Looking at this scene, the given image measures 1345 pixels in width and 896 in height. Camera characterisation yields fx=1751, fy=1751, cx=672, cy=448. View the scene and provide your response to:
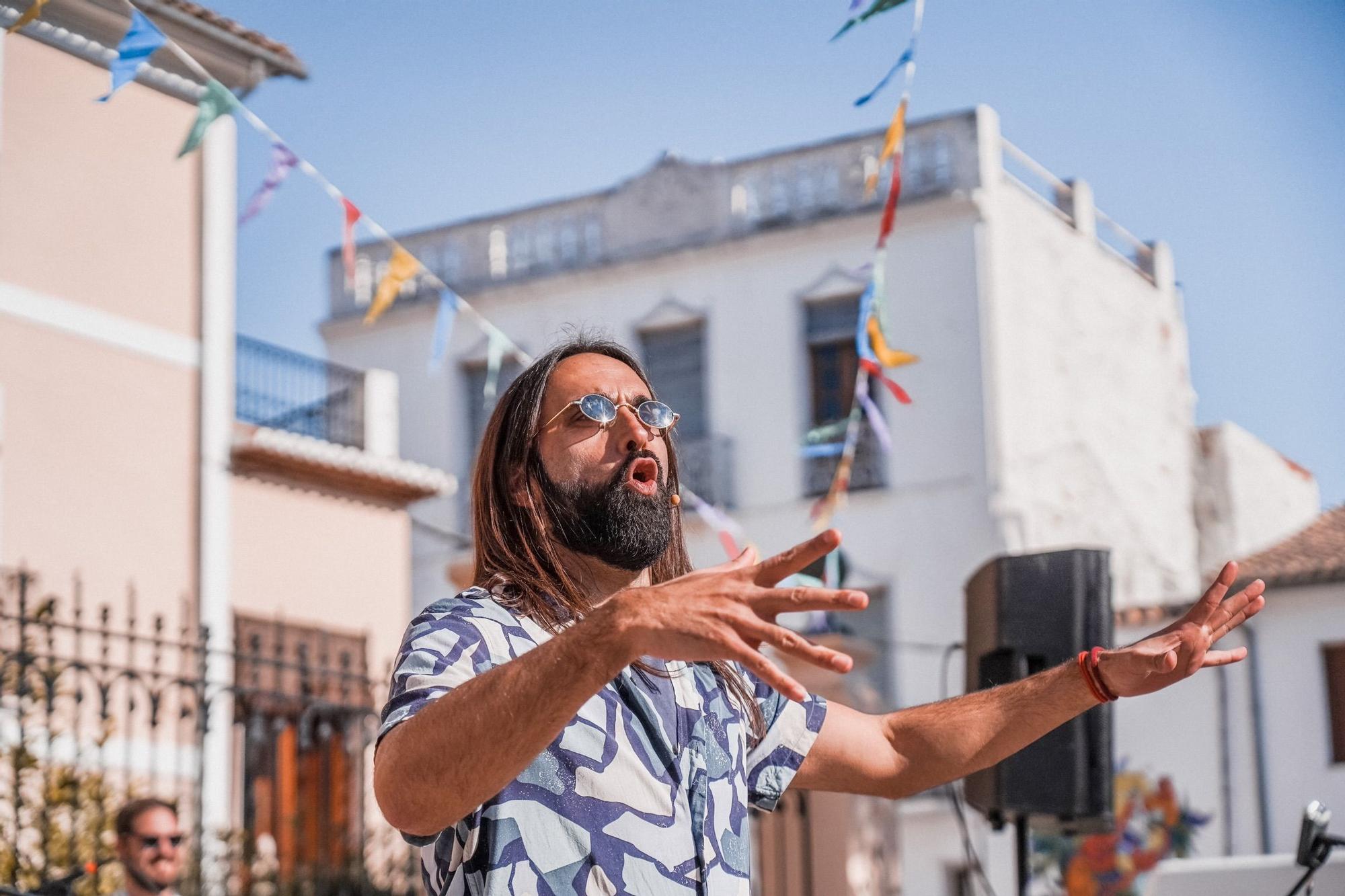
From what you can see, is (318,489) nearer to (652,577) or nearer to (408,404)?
(408,404)

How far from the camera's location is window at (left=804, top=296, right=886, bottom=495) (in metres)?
18.1

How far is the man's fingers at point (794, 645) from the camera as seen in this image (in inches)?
67.3

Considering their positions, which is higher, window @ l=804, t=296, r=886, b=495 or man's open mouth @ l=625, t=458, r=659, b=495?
window @ l=804, t=296, r=886, b=495

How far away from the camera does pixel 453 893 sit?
2.11 metres

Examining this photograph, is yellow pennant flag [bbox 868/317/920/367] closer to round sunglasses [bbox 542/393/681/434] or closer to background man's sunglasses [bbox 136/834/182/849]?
background man's sunglasses [bbox 136/834/182/849]

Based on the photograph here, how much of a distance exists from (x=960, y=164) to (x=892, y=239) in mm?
1017

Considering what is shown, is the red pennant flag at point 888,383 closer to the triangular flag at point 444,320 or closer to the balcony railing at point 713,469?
the triangular flag at point 444,320

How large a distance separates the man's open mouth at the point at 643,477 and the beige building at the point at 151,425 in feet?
21.9

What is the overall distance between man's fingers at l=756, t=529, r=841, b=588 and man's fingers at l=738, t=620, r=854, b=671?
0.06 metres

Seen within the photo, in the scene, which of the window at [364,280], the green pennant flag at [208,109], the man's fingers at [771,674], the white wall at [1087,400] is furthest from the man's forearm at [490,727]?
the window at [364,280]

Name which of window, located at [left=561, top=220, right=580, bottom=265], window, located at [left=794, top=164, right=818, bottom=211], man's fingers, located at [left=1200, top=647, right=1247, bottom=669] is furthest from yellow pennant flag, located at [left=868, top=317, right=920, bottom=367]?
window, located at [left=561, top=220, right=580, bottom=265]

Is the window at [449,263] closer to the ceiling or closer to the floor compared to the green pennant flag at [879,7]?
closer to the ceiling

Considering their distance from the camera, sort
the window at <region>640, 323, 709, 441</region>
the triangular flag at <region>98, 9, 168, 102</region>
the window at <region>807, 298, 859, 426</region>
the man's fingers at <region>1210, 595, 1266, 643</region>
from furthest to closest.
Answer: the window at <region>640, 323, 709, 441</region> < the window at <region>807, 298, 859, 426</region> < the triangular flag at <region>98, 9, 168, 102</region> < the man's fingers at <region>1210, 595, 1266, 643</region>

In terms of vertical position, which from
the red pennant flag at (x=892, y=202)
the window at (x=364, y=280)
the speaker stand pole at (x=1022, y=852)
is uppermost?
the window at (x=364, y=280)
